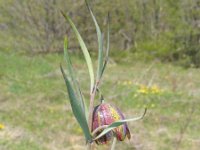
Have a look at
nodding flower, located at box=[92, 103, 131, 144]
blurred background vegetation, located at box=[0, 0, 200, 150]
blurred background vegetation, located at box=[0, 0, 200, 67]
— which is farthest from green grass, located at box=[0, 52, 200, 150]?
blurred background vegetation, located at box=[0, 0, 200, 67]

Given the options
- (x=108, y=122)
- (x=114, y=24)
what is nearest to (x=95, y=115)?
(x=108, y=122)

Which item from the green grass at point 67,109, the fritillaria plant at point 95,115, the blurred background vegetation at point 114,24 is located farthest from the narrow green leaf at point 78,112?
the blurred background vegetation at point 114,24

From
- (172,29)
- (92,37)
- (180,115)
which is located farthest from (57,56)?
(180,115)

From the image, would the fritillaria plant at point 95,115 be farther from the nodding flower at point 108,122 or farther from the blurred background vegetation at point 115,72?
the blurred background vegetation at point 115,72

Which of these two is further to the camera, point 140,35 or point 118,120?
point 140,35

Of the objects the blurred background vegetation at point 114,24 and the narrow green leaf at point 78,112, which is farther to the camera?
the blurred background vegetation at point 114,24

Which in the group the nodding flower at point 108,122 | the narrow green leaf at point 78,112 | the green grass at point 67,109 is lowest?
the green grass at point 67,109

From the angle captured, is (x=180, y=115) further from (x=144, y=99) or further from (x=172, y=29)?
(x=172, y=29)
